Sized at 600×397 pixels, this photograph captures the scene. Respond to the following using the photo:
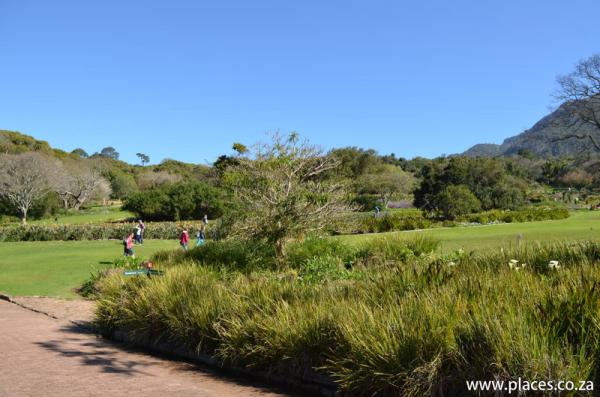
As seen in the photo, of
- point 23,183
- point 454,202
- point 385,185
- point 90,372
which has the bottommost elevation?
Result: point 90,372

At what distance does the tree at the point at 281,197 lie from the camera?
13.2 metres

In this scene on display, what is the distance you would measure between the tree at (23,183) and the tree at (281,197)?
168 ft

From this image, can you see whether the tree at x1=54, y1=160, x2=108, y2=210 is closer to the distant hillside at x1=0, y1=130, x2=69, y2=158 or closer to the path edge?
the distant hillside at x1=0, y1=130, x2=69, y2=158

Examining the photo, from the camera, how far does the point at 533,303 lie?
5406 millimetres

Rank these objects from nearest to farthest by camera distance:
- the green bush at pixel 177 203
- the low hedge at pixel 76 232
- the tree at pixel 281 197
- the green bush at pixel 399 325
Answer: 1. the green bush at pixel 399 325
2. the tree at pixel 281 197
3. the low hedge at pixel 76 232
4. the green bush at pixel 177 203

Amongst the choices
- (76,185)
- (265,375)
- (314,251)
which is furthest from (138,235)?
(76,185)

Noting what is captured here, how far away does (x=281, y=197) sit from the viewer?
1323cm

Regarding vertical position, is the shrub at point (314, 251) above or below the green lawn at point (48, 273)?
above

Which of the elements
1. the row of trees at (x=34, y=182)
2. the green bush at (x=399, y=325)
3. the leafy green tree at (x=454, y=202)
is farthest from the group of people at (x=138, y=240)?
the row of trees at (x=34, y=182)

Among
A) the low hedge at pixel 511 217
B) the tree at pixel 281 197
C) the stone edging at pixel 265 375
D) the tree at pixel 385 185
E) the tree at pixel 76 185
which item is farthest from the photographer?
the tree at pixel 76 185

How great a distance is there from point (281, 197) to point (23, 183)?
54772mm

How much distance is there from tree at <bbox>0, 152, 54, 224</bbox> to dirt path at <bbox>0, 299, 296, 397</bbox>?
5386 cm

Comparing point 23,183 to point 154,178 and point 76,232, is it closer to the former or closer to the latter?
point 76,232

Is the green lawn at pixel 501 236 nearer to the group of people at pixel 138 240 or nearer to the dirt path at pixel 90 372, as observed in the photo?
the group of people at pixel 138 240
